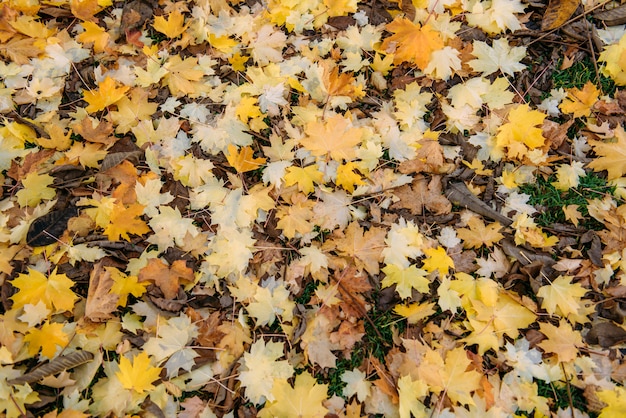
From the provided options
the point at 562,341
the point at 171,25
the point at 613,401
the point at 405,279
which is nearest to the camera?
the point at 613,401

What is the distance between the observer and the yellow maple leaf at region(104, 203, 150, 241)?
7.41 ft

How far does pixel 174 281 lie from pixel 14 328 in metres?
0.72

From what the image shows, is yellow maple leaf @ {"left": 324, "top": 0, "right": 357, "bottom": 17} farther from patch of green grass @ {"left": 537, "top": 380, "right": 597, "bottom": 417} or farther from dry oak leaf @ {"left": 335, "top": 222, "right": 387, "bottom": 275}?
patch of green grass @ {"left": 537, "top": 380, "right": 597, "bottom": 417}

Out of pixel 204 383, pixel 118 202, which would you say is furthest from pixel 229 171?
pixel 204 383

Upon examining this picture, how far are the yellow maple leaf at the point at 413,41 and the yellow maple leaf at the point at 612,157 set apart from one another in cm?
103

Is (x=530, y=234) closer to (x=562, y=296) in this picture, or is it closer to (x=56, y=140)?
(x=562, y=296)

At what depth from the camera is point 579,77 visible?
265 cm

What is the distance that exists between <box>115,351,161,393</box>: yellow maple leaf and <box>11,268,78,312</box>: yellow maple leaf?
1.30 feet

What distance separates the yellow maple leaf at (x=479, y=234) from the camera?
2.28 m

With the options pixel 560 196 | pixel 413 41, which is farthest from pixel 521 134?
pixel 413 41

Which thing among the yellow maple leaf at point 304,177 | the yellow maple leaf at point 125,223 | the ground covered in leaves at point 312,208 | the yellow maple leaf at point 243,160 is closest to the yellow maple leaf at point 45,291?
the ground covered in leaves at point 312,208

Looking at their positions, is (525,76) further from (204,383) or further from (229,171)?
(204,383)

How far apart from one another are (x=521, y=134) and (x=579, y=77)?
1.91 ft

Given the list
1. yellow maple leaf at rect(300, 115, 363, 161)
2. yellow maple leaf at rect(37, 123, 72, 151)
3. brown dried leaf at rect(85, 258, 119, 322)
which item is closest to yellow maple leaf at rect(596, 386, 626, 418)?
yellow maple leaf at rect(300, 115, 363, 161)
